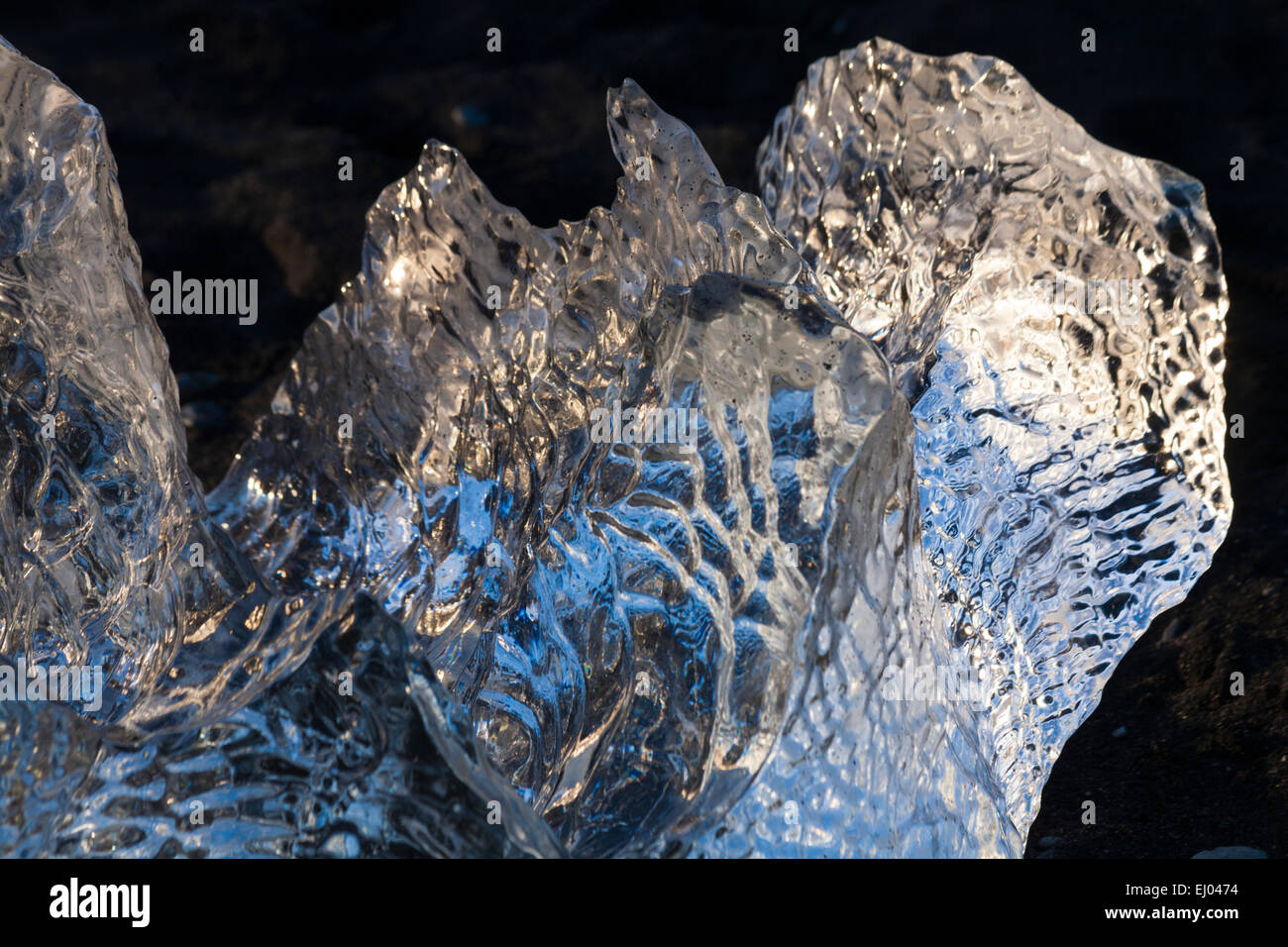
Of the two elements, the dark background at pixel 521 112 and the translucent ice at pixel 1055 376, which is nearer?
the translucent ice at pixel 1055 376

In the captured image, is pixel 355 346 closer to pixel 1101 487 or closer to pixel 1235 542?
pixel 1101 487

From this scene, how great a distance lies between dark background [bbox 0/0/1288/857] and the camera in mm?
2191

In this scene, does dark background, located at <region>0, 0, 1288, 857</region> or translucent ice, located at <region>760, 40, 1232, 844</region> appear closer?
translucent ice, located at <region>760, 40, 1232, 844</region>

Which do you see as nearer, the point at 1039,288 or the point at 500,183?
the point at 1039,288

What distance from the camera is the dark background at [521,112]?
2.19 metres

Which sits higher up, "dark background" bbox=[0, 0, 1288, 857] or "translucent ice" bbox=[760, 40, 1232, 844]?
"dark background" bbox=[0, 0, 1288, 857]

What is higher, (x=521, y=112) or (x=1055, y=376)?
(x=521, y=112)

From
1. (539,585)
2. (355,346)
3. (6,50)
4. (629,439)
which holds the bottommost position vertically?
(539,585)

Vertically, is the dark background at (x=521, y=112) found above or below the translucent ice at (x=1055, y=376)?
above

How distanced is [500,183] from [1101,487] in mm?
1570

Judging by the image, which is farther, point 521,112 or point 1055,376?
point 521,112

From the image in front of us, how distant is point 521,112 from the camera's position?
291 cm

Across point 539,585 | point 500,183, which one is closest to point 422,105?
point 500,183

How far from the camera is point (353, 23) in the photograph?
3193mm
